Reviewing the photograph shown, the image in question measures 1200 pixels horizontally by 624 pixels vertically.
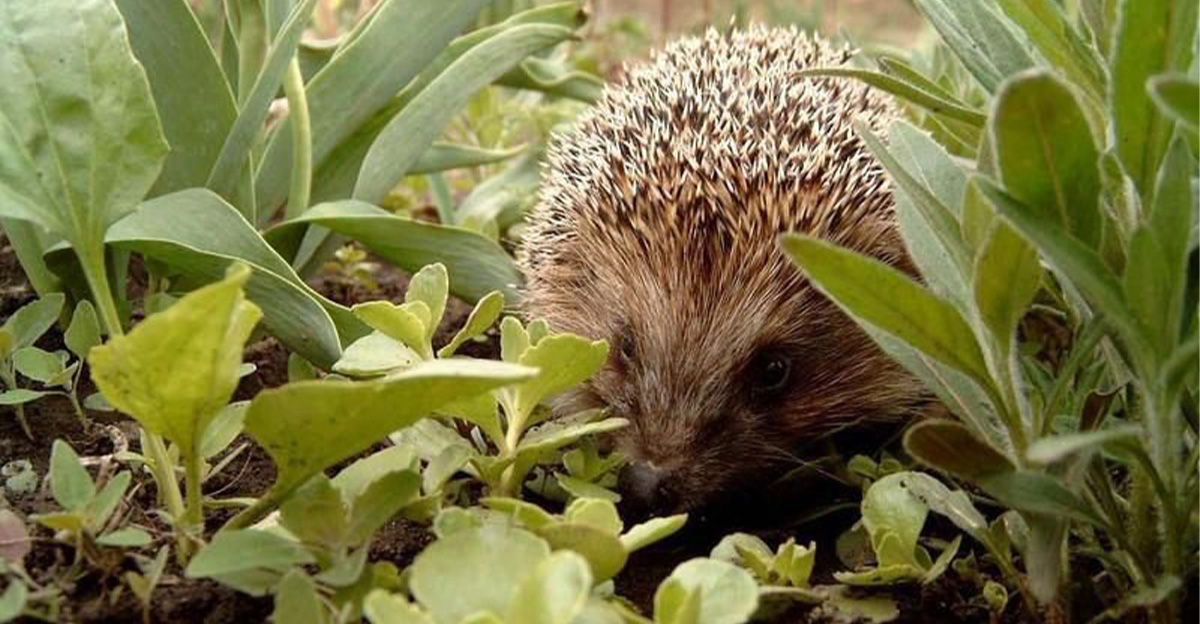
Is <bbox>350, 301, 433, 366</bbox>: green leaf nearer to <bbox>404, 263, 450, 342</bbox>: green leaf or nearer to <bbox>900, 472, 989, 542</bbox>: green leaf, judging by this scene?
<bbox>404, 263, 450, 342</bbox>: green leaf

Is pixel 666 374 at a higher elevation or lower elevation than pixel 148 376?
lower

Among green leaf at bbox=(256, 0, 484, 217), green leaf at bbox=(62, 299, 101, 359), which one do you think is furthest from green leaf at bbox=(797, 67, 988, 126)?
green leaf at bbox=(62, 299, 101, 359)

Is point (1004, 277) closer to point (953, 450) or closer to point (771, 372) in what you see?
point (953, 450)

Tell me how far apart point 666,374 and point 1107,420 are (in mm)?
784

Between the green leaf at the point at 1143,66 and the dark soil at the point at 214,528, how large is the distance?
Result: 0.60 meters

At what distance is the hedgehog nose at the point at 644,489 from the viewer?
2.13 metres

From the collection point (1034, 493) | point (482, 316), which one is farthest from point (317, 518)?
point (1034, 493)

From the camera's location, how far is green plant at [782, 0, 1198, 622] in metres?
1.41

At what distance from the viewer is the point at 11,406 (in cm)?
213

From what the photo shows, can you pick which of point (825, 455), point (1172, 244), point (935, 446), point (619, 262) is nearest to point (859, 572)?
point (935, 446)

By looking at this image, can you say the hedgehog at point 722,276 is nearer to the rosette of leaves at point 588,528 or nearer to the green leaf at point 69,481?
the rosette of leaves at point 588,528

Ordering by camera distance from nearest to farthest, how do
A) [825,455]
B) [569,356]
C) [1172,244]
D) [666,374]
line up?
[1172,244]
[569,356]
[666,374]
[825,455]

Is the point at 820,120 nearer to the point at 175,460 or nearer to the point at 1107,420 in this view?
the point at 1107,420

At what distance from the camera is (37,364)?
1979 mm
